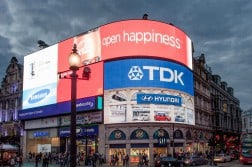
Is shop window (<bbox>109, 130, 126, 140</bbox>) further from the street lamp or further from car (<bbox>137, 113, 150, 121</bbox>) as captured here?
the street lamp

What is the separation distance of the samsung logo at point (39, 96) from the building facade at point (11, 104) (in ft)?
25.8

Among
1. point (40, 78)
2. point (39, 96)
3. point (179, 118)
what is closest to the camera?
point (179, 118)

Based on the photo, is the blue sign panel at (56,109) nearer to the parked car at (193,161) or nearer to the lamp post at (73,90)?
the parked car at (193,161)

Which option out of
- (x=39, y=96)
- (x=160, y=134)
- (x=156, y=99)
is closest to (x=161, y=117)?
(x=160, y=134)

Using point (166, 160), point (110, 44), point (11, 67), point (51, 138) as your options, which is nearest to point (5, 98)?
point (11, 67)

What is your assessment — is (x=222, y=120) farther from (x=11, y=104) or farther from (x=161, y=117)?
(x=11, y=104)

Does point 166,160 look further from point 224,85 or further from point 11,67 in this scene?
point 224,85

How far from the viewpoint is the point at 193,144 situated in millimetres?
72000

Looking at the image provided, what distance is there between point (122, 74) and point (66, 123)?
50.2 ft

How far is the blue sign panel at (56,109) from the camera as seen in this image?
6391 centimetres

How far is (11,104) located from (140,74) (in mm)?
40850

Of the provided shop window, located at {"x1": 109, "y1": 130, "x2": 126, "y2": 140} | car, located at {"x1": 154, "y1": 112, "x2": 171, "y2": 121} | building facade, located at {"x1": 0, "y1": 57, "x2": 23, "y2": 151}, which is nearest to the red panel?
shop window, located at {"x1": 109, "y1": 130, "x2": 126, "y2": 140}

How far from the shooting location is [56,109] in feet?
233

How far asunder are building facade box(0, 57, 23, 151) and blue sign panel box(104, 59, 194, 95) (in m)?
30.9
